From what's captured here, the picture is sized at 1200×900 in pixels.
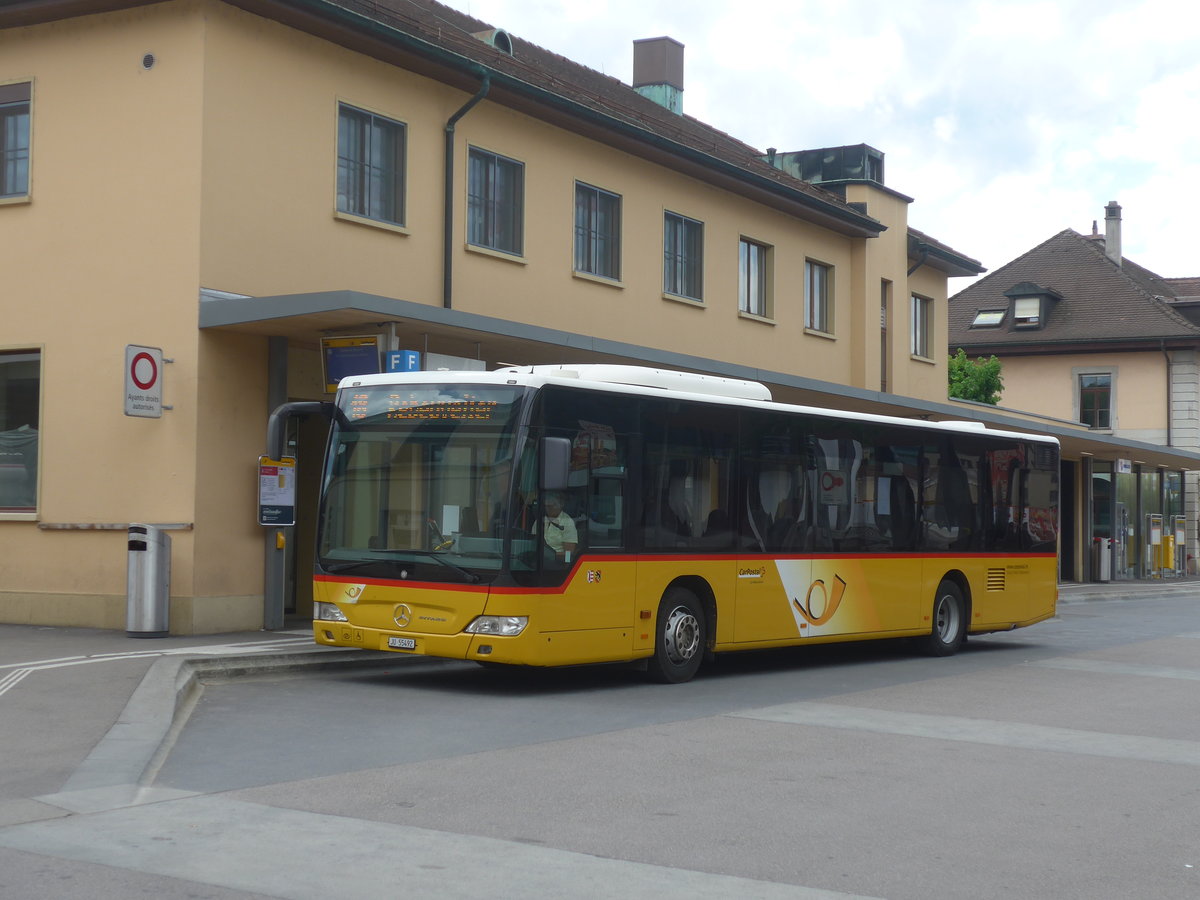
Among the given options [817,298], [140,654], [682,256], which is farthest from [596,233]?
[140,654]

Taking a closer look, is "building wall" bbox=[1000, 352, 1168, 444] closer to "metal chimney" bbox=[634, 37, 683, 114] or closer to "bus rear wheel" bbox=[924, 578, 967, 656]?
"metal chimney" bbox=[634, 37, 683, 114]

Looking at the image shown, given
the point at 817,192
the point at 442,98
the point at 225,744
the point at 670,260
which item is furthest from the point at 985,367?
the point at 225,744

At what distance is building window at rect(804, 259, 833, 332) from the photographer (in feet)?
94.6

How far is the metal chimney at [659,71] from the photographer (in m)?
32.6

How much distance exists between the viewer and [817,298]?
29.4 m

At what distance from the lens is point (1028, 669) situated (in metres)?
16.2

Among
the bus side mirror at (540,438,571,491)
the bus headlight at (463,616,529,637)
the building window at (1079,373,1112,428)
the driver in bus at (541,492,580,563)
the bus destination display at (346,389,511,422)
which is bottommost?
the bus headlight at (463,616,529,637)

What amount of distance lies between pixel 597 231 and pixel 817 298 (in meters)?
7.86

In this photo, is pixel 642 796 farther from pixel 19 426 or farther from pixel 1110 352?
pixel 1110 352

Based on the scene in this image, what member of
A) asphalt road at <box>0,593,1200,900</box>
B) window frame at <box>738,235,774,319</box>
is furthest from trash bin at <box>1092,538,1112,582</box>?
asphalt road at <box>0,593,1200,900</box>

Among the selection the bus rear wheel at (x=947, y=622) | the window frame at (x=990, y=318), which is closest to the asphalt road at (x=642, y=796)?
the bus rear wheel at (x=947, y=622)

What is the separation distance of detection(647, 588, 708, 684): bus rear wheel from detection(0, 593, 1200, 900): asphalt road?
0.20 meters

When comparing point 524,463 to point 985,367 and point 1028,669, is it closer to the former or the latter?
point 1028,669

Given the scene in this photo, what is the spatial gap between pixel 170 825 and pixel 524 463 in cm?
556
